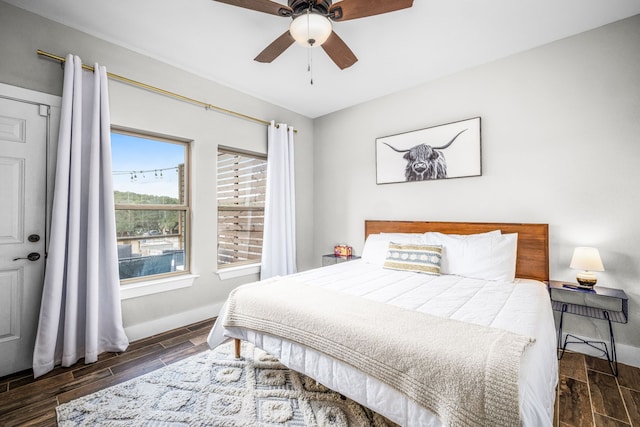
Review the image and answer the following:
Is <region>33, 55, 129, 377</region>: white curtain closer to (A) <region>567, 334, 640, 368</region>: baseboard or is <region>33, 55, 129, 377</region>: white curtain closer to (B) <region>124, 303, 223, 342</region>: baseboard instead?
(B) <region>124, 303, 223, 342</region>: baseboard

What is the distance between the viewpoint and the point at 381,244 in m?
3.16

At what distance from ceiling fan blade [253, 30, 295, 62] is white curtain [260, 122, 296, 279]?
1.47 meters

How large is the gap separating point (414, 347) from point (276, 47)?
216cm

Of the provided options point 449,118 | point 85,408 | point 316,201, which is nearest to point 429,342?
point 85,408

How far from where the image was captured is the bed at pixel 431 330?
43.6 inches

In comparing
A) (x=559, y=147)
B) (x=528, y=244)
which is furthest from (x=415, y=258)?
(x=559, y=147)

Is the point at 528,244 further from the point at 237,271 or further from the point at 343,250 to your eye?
the point at 237,271

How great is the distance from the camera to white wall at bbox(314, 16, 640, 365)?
227cm

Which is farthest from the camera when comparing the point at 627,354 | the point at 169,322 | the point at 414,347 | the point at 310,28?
the point at 169,322

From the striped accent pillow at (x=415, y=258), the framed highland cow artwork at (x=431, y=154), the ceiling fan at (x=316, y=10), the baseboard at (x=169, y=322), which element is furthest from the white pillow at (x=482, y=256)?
the baseboard at (x=169, y=322)

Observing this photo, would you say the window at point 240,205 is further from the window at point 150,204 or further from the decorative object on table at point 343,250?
the decorative object on table at point 343,250

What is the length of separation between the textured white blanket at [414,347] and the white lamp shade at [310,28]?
1.67 meters

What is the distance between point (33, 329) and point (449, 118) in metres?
4.16

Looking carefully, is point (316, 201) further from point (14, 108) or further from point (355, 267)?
point (14, 108)
